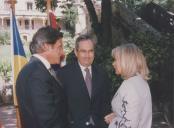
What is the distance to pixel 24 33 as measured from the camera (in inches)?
2682

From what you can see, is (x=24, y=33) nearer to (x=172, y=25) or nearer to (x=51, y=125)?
(x=172, y=25)

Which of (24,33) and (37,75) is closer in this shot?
(37,75)

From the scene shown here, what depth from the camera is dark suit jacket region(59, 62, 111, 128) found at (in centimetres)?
481

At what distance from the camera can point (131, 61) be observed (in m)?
4.20

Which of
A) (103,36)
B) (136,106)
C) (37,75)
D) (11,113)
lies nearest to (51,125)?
(37,75)

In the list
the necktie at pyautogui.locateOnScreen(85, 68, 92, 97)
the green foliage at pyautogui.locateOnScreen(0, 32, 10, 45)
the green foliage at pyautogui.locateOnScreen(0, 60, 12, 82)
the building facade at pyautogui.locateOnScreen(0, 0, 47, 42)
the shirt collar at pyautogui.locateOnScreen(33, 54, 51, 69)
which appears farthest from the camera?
the building facade at pyautogui.locateOnScreen(0, 0, 47, 42)

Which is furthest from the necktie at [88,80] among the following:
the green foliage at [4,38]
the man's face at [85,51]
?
the green foliage at [4,38]

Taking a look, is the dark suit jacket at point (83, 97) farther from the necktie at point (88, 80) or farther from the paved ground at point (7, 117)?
the paved ground at point (7, 117)

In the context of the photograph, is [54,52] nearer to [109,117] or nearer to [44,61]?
[44,61]

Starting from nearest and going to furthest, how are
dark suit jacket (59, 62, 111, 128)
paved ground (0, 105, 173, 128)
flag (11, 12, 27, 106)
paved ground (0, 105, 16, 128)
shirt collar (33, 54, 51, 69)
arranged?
shirt collar (33, 54, 51, 69) → dark suit jacket (59, 62, 111, 128) → flag (11, 12, 27, 106) → paved ground (0, 105, 173, 128) → paved ground (0, 105, 16, 128)

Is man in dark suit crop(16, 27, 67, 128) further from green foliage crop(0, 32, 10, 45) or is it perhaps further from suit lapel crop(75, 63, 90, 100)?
green foliage crop(0, 32, 10, 45)

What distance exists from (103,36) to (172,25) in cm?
256

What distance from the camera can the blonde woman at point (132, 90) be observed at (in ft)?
13.8

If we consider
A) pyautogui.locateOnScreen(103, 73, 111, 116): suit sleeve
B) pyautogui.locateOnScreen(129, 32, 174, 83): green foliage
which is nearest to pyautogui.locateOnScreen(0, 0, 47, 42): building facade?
pyautogui.locateOnScreen(129, 32, 174, 83): green foliage
